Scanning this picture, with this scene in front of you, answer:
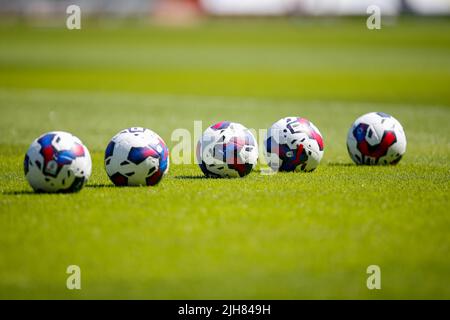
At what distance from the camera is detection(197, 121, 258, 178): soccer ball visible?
15859 mm

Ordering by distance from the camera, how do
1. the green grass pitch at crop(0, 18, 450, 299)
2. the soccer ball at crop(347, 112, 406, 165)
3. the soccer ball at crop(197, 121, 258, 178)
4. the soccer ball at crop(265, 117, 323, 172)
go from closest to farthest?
the green grass pitch at crop(0, 18, 450, 299)
the soccer ball at crop(197, 121, 258, 178)
the soccer ball at crop(265, 117, 323, 172)
the soccer ball at crop(347, 112, 406, 165)

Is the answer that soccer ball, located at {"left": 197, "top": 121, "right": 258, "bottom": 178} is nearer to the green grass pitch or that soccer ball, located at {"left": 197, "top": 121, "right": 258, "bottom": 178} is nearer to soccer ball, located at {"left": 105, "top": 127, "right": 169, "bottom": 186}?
the green grass pitch

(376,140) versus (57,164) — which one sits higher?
(376,140)

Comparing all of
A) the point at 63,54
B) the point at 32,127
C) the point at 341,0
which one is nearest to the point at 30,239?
the point at 32,127

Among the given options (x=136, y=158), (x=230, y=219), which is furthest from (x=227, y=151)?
(x=230, y=219)

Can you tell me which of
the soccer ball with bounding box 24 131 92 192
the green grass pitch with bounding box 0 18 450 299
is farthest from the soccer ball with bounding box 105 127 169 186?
the soccer ball with bounding box 24 131 92 192

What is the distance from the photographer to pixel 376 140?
59.6ft

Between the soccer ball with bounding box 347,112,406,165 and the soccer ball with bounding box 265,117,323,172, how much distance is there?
161 centimetres

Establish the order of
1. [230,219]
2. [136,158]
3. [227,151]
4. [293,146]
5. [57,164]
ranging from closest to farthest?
[230,219] < [57,164] < [136,158] < [227,151] < [293,146]

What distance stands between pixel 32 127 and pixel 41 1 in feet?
358

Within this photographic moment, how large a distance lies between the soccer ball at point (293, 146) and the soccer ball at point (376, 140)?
63.4 inches

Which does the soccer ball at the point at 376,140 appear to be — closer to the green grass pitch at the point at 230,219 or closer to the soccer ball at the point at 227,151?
the green grass pitch at the point at 230,219

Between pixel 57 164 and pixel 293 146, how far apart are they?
197 inches

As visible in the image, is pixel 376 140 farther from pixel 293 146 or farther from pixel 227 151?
pixel 227 151
